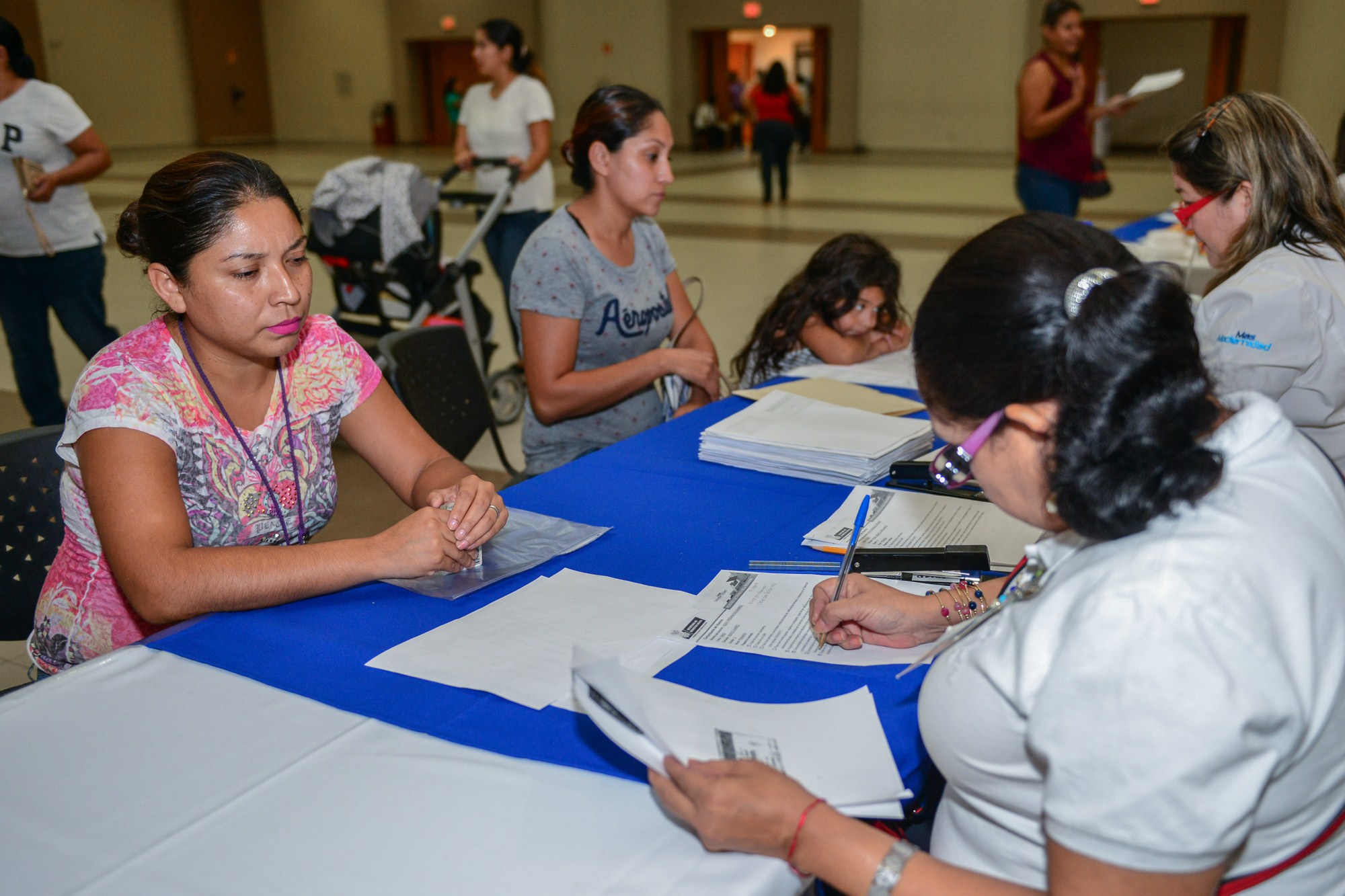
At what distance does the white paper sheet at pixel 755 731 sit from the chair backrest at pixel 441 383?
1381mm

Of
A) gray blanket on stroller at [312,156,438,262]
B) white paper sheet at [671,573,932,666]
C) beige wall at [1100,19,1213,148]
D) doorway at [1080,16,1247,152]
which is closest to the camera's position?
white paper sheet at [671,573,932,666]

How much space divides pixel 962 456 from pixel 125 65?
19362 millimetres

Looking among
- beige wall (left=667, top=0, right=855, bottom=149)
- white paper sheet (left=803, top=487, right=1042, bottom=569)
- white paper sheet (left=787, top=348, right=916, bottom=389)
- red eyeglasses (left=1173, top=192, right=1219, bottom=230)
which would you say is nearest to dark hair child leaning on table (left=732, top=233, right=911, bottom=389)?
white paper sheet (left=787, top=348, right=916, bottom=389)

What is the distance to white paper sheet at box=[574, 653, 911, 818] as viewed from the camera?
845mm

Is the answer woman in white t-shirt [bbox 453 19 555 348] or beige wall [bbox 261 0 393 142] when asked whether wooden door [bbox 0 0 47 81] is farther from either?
woman in white t-shirt [bbox 453 19 555 348]

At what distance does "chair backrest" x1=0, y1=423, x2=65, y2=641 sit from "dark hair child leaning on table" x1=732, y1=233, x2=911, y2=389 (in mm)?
1574

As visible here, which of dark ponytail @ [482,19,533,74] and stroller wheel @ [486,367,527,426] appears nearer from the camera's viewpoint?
stroller wheel @ [486,367,527,426]

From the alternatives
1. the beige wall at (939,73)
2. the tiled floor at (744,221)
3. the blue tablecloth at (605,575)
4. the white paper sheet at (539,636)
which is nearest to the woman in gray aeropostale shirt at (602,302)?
the blue tablecloth at (605,575)

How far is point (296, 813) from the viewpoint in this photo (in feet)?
2.89

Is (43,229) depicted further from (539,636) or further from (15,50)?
(539,636)

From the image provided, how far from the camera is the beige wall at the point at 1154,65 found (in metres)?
15.8

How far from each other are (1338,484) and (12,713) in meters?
1.26

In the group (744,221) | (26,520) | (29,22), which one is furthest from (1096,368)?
(29,22)

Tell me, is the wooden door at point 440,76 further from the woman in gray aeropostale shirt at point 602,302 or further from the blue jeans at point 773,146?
the woman in gray aeropostale shirt at point 602,302
